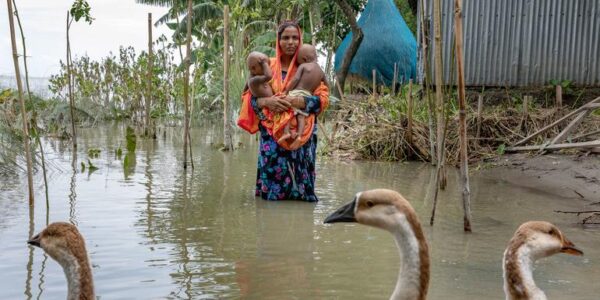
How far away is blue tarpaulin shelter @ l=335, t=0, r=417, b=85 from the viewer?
2161cm

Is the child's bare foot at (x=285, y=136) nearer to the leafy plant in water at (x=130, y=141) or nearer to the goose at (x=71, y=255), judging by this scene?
the goose at (x=71, y=255)

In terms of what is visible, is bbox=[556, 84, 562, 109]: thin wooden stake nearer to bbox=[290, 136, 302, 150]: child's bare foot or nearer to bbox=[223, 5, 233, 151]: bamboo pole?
bbox=[223, 5, 233, 151]: bamboo pole

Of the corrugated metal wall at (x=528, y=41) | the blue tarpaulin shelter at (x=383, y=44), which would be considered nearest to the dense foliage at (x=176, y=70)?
the blue tarpaulin shelter at (x=383, y=44)

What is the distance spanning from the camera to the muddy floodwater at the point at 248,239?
202 inches

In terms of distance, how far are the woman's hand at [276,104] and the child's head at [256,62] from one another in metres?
0.28

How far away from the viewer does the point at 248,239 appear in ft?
21.3

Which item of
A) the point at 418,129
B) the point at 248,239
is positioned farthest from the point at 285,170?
the point at 418,129

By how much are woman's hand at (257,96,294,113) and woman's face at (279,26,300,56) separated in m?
0.51

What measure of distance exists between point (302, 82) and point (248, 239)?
6.53 ft

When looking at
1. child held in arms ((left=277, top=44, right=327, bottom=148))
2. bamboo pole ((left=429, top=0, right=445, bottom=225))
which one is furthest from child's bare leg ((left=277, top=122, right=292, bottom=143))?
bamboo pole ((left=429, top=0, right=445, bottom=225))

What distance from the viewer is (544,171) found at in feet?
33.2

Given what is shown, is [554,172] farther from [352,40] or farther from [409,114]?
[352,40]

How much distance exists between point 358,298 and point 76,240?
6.74 feet

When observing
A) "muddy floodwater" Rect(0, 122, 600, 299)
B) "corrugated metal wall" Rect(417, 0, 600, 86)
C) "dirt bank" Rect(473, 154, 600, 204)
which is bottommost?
"muddy floodwater" Rect(0, 122, 600, 299)
